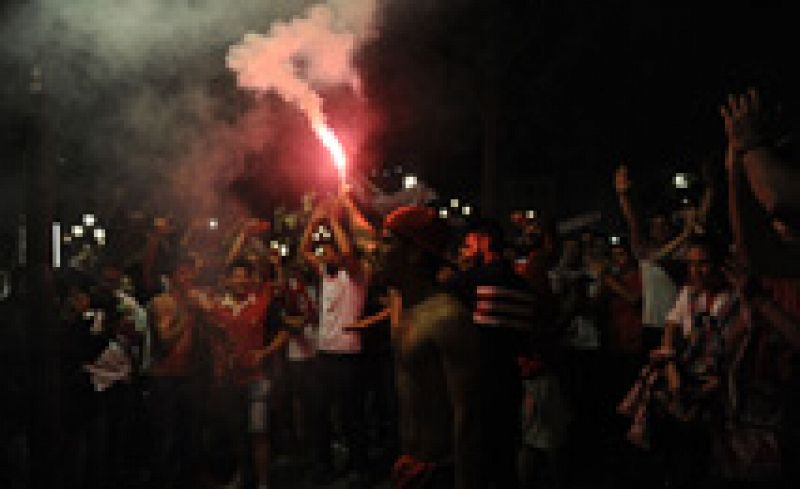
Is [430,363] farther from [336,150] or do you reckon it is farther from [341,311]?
[341,311]

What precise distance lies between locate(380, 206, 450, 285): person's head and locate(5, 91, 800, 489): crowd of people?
2 cm

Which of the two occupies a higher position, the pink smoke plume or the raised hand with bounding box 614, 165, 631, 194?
the pink smoke plume

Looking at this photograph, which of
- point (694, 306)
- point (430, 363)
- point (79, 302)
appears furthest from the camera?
point (79, 302)

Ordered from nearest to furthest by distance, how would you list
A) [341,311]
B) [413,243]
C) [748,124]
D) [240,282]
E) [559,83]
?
[748,124], [413,243], [240,282], [341,311], [559,83]

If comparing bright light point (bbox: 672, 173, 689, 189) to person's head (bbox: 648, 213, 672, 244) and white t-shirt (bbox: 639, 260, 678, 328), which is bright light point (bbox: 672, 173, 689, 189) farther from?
white t-shirt (bbox: 639, 260, 678, 328)

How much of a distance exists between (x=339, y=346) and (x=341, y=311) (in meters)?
0.31

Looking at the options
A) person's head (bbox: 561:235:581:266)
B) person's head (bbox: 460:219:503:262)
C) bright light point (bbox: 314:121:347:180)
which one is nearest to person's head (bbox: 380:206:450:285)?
person's head (bbox: 460:219:503:262)

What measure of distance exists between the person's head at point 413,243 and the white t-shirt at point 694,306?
198 centimetres

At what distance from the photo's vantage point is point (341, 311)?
7867mm

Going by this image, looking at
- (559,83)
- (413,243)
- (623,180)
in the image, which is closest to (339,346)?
(623,180)

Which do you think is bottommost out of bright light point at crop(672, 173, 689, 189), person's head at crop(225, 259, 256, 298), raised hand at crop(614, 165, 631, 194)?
person's head at crop(225, 259, 256, 298)

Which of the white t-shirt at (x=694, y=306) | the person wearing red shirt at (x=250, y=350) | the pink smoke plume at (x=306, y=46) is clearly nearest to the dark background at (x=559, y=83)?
the pink smoke plume at (x=306, y=46)

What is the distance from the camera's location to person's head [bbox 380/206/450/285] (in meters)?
3.79

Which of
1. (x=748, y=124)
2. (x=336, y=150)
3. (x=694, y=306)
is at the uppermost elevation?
(x=336, y=150)
